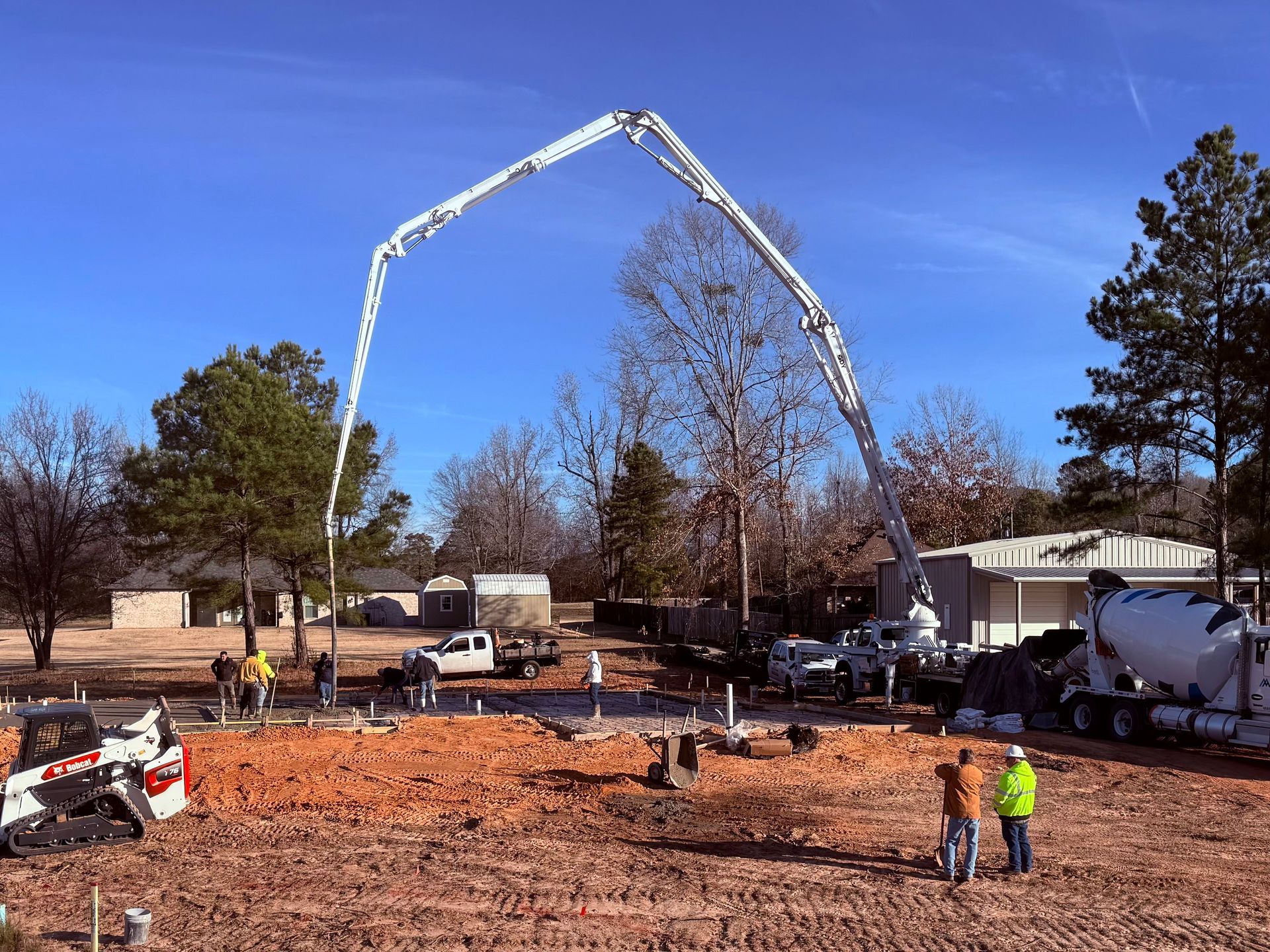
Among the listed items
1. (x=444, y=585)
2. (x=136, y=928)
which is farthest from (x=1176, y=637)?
(x=444, y=585)

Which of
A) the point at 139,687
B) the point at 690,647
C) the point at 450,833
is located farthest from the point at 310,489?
the point at 450,833

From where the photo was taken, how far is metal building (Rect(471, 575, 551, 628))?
59.2 meters

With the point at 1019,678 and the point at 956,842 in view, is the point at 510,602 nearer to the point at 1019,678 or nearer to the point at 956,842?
the point at 1019,678

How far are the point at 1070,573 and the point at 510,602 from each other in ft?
100

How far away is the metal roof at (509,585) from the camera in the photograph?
194 ft

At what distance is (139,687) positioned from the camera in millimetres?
35094

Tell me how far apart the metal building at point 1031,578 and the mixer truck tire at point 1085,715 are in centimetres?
1321

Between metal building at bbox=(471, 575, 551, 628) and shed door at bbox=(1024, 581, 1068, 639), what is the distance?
27.5 meters

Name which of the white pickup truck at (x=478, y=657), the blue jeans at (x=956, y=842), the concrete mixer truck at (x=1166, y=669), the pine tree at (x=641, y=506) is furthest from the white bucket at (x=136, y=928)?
the pine tree at (x=641, y=506)

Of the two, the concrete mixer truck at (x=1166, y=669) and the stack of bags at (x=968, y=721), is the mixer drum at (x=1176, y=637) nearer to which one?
the concrete mixer truck at (x=1166, y=669)

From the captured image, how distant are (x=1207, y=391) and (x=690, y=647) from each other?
19755 mm

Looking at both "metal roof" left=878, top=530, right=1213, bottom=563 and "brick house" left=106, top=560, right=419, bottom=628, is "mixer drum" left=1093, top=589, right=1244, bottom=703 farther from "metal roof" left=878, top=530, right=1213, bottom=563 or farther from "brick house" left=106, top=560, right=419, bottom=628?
"brick house" left=106, top=560, right=419, bottom=628

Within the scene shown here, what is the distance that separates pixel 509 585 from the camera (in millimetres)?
59594

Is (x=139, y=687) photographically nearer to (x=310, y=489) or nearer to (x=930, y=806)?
(x=310, y=489)
